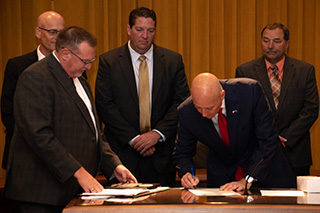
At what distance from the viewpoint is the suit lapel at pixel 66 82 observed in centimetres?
258

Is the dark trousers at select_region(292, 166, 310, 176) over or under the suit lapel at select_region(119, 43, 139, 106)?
under

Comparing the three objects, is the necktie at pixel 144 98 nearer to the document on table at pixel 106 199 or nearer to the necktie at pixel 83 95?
the necktie at pixel 83 95

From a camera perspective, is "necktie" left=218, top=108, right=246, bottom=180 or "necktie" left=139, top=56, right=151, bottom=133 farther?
"necktie" left=139, top=56, right=151, bottom=133

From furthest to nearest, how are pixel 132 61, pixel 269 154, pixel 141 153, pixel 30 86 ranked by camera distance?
pixel 132 61 → pixel 141 153 → pixel 269 154 → pixel 30 86

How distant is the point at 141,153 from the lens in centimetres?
350

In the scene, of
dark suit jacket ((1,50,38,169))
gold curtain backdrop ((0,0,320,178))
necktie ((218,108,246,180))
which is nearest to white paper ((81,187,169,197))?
necktie ((218,108,246,180))

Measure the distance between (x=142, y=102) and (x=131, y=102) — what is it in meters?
0.08

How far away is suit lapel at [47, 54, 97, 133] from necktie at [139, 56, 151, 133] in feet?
3.21

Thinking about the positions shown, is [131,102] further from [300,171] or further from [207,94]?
[300,171]

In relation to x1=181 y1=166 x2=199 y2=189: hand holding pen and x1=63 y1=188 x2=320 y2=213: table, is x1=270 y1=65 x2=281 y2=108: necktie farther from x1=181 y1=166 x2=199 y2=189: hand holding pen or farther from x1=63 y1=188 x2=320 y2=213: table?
x1=63 y1=188 x2=320 y2=213: table

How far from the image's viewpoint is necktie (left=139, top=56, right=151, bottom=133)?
11.7ft

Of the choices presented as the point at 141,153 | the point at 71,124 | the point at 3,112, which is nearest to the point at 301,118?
the point at 141,153

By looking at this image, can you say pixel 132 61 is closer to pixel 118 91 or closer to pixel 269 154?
pixel 118 91

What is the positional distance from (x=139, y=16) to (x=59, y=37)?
1.15 m
